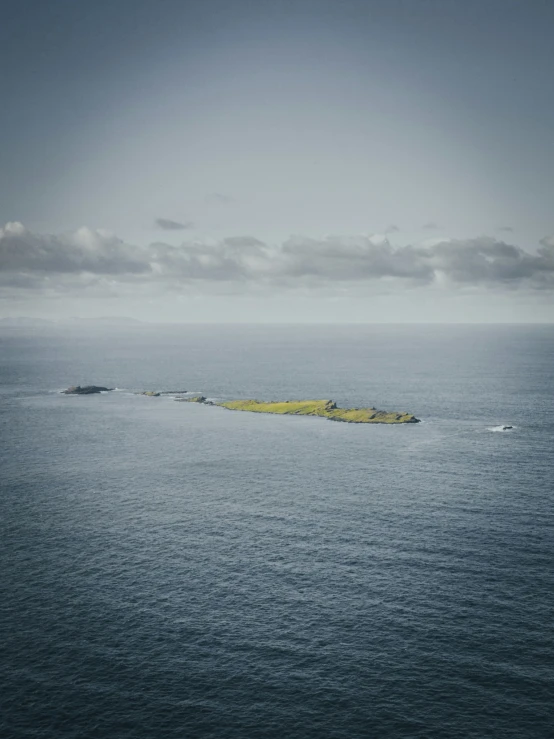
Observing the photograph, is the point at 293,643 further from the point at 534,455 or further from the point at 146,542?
the point at 534,455

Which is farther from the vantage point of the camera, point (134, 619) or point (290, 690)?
point (134, 619)

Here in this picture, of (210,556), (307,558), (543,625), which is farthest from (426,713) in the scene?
(210,556)

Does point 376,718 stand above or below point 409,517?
below

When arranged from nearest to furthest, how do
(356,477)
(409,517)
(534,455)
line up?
(409,517)
(356,477)
(534,455)

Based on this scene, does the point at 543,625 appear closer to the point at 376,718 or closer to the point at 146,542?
the point at 376,718

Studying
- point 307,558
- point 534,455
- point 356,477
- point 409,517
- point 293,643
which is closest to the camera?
point 293,643

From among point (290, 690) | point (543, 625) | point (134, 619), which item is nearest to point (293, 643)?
point (290, 690)

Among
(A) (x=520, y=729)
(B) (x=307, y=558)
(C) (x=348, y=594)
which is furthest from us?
(B) (x=307, y=558)

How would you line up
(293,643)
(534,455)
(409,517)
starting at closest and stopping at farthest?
(293,643), (409,517), (534,455)

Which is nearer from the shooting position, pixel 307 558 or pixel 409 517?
pixel 307 558
